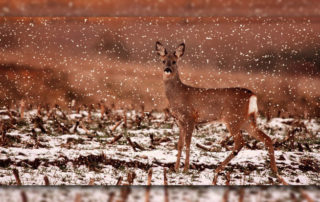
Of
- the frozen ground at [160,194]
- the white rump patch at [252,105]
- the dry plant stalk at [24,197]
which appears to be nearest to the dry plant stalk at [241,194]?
the frozen ground at [160,194]

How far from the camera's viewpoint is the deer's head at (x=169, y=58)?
9758 millimetres

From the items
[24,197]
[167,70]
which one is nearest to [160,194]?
[24,197]

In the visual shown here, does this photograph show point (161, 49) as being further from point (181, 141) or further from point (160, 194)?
point (160, 194)

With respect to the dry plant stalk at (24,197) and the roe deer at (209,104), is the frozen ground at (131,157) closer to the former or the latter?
the roe deer at (209,104)

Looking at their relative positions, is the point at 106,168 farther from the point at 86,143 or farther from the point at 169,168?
the point at 86,143

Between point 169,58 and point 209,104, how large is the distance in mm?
1561

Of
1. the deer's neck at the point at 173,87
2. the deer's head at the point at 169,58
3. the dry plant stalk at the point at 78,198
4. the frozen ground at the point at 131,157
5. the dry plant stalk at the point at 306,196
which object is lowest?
the dry plant stalk at the point at 78,198

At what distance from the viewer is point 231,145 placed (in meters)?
11.0

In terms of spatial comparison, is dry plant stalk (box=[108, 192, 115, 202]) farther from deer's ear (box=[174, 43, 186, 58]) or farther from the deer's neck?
deer's ear (box=[174, 43, 186, 58])

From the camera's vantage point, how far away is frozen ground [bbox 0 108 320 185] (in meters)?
6.75

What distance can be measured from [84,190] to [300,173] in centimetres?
716

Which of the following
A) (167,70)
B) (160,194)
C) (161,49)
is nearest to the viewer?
(160,194)

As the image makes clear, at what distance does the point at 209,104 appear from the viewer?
32.1ft

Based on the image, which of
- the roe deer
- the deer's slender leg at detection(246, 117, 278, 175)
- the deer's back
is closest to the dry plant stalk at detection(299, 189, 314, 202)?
the deer's slender leg at detection(246, 117, 278, 175)
